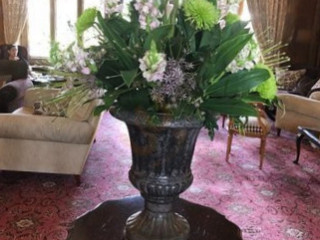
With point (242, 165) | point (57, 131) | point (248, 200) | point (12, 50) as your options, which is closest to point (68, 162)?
point (57, 131)

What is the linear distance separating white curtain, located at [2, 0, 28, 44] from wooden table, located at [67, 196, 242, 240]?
613 centimetres

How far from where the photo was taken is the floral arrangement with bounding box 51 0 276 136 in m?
0.98

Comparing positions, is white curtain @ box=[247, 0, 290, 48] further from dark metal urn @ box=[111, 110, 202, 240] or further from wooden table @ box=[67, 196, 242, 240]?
dark metal urn @ box=[111, 110, 202, 240]

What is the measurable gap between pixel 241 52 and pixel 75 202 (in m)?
2.23

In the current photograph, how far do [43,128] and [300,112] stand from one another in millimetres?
3054

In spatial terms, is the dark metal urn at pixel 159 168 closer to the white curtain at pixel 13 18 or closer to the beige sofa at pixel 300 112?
the beige sofa at pixel 300 112

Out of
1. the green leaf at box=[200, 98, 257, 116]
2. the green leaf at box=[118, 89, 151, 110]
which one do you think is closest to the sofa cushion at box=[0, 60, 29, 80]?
the green leaf at box=[118, 89, 151, 110]

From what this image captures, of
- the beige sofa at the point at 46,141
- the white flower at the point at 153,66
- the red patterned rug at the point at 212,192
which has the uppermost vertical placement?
the white flower at the point at 153,66

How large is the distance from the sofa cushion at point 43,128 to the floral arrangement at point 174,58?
1.94 metres

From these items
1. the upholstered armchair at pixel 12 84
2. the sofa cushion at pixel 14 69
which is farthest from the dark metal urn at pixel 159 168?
the sofa cushion at pixel 14 69

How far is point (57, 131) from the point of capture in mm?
2973

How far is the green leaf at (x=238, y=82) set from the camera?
100 centimetres

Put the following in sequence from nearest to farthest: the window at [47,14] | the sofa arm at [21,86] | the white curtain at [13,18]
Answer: the sofa arm at [21,86]
the white curtain at [13,18]
the window at [47,14]

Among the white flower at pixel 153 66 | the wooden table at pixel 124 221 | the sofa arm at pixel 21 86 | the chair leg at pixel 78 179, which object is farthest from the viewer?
the sofa arm at pixel 21 86
